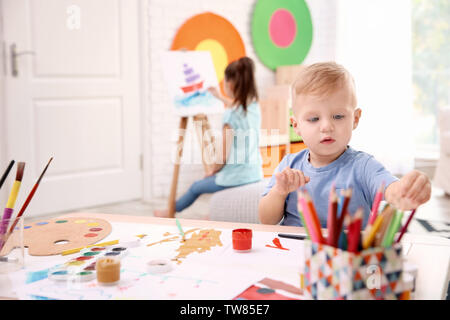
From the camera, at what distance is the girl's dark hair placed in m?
2.82

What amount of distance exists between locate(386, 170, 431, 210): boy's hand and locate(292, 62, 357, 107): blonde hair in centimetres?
37

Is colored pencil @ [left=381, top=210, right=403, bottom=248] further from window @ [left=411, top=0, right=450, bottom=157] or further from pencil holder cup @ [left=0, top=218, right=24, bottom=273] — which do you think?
window @ [left=411, top=0, right=450, bottom=157]

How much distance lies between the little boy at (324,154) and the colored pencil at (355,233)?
0.37 metres

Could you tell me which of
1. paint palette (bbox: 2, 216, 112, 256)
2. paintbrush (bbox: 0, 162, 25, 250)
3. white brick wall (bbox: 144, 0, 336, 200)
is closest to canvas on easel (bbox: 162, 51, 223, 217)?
white brick wall (bbox: 144, 0, 336, 200)

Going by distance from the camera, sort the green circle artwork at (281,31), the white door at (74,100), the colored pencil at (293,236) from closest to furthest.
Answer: the colored pencil at (293,236), the white door at (74,100), the green circle artwork at (281,31)

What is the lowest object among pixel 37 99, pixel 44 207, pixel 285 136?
pixel 44 207

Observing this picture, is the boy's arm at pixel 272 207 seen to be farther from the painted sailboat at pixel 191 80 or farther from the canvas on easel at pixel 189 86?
the painted sailboat at pixel 191 80

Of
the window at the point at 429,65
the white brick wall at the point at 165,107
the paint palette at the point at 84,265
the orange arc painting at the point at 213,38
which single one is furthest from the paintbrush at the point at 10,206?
the window at the point at 429,65

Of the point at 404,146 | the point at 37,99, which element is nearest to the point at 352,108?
the point at 37,99

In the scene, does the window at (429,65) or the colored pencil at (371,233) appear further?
the window at (429,65)

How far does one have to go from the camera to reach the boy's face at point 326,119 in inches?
44.8

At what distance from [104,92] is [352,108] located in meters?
2.64

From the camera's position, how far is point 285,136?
12.8 ft
